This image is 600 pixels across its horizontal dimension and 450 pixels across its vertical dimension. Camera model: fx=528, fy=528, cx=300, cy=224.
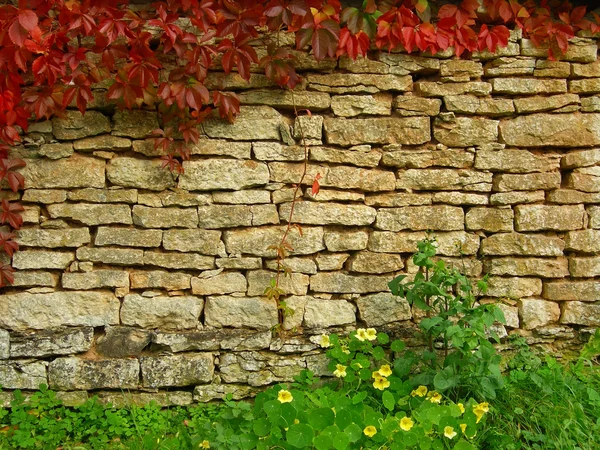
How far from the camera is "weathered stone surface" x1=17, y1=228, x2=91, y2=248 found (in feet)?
9.61

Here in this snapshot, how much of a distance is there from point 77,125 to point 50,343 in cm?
121

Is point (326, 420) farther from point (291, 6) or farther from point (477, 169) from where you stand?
point (291, 6)

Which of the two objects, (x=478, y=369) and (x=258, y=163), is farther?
(x=258, y=163)

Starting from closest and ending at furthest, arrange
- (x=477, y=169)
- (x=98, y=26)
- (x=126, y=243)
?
(x=98, y=26), (x=126, y=243), (x=477, y=169)

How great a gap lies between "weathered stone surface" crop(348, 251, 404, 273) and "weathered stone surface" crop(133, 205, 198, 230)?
947 millimetres

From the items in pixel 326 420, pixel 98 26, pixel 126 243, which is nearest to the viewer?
pixel 326 420

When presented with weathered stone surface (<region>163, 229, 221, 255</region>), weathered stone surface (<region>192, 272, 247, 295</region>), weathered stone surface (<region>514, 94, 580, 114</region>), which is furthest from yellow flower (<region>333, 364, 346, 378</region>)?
weathered stone surface (<region>514, 94, 580, 114</region>)

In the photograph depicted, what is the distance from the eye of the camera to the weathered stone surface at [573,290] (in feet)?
10.5

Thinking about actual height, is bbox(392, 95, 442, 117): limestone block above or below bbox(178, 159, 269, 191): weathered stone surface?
above

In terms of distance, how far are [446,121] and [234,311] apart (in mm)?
1665

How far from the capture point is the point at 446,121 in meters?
3.12

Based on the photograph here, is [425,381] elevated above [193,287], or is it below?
below

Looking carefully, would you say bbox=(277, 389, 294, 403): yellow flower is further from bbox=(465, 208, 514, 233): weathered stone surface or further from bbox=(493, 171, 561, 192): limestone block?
bbox=(493, 171, 561, 192): limestone block

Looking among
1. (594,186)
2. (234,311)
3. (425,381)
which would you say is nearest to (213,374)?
(234,311)
